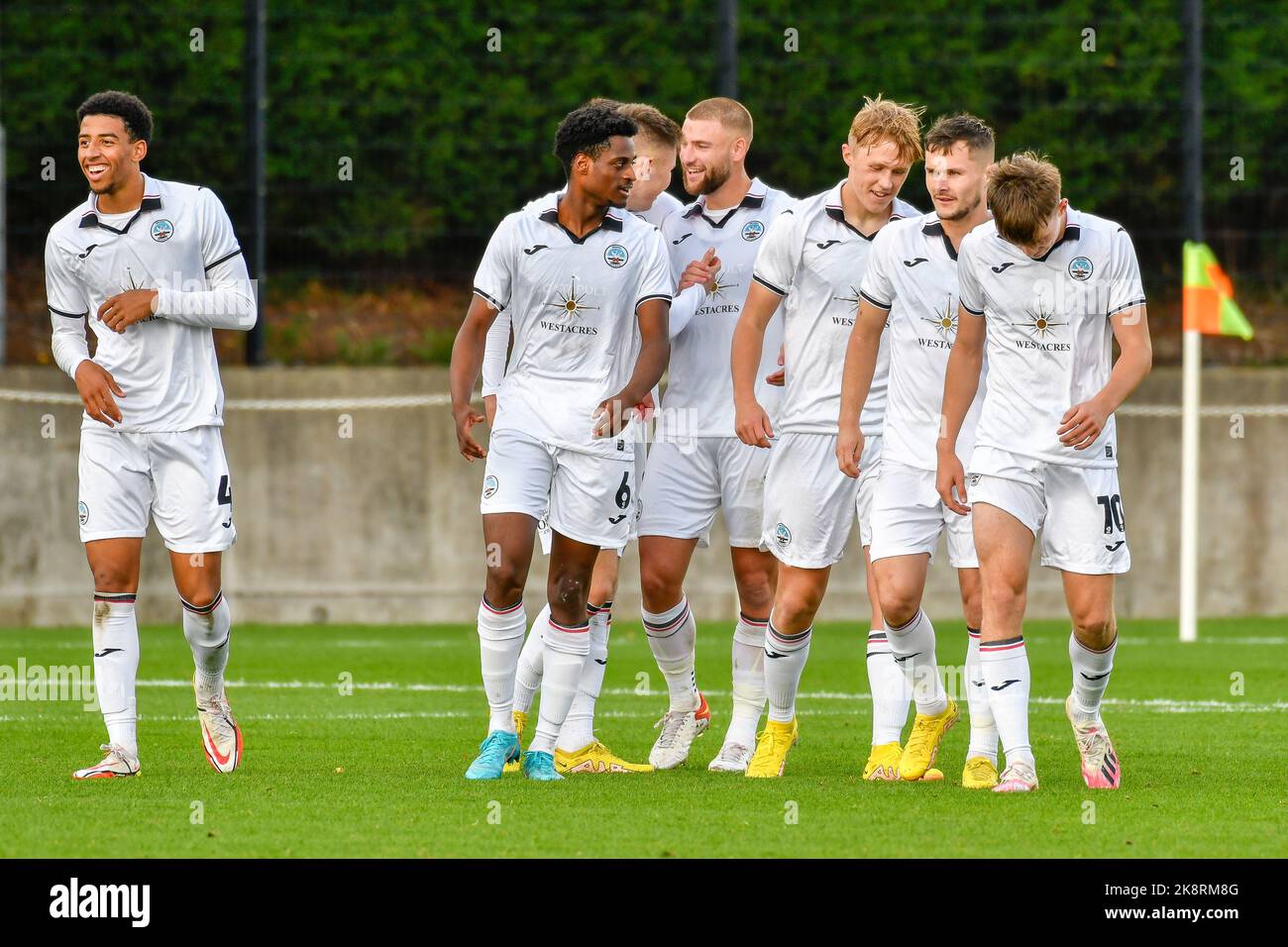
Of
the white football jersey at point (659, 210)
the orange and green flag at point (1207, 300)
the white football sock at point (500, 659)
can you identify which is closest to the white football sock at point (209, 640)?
the white football sock at point (500, 659)

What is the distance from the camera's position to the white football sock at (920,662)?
7523mm

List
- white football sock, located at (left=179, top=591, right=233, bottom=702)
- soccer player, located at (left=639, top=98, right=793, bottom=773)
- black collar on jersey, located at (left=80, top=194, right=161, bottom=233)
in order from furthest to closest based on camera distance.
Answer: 1. soccer player, located at (left=639, top=98, right=793, bottom=773)
2. white football sock, located at (left=179, top=591, right=233, bottom=702)
3. black collar on jersey, located at (left=80, top=194, right=161, bottom=233)

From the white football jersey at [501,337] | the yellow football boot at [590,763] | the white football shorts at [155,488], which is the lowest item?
the yellow football boot at [590,763]

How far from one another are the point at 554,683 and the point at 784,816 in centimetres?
128

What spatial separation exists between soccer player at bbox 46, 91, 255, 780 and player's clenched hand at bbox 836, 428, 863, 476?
213 cm

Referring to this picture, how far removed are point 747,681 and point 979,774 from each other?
1.24 m

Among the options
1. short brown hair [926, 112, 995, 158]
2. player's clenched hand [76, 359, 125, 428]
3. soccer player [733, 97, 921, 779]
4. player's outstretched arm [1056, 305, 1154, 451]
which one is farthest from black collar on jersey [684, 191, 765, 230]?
player's clenched hand [76, 359, 125, 428]

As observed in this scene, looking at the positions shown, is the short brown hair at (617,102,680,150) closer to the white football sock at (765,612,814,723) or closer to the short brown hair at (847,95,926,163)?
the short brown hair at (847,95,926,163)

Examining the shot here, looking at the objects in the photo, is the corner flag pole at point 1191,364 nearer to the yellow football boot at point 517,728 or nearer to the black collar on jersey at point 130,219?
the yellow football boot at point 517,728

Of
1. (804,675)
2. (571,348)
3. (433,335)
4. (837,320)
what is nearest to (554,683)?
(571,348)

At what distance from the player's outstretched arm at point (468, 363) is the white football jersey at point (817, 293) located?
1042 millimetres

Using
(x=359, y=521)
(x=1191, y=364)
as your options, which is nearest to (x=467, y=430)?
(x=359, y=521)

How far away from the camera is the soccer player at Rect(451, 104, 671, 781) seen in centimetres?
723
